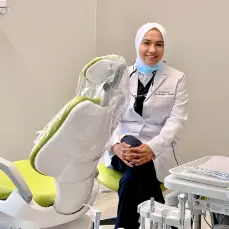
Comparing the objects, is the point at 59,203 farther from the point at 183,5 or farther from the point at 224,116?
the point at 183,5

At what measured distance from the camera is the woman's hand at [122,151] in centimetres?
230

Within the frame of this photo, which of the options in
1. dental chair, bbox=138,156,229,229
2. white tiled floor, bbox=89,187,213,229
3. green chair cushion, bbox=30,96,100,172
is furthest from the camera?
white tiled floor, bbox=89,187,213,229

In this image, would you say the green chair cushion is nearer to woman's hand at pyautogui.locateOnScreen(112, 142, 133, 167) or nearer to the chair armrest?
the chair armrest

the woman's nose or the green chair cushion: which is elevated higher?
the woman's nose

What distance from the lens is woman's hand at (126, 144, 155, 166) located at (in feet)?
7.44

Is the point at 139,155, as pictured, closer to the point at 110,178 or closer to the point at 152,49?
the point at 110,178

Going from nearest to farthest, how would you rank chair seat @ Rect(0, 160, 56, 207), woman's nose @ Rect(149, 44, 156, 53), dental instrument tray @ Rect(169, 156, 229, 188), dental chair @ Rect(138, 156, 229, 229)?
dental chair @ Rect(138, 156, 229, 229)
dental instrument tray @ Rect(169, 156, 229, 188)
chair seat @ Rect(0, 160, 56, 207)
woman's nose @ Rect(149, 44, 156, 53)

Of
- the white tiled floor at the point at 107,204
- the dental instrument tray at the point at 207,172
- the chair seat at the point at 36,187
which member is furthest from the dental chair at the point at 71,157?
the white tiled floor at the point at 107,204

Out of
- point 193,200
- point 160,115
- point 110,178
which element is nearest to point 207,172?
point 193,200

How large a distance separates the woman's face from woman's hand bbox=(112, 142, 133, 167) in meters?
0.53

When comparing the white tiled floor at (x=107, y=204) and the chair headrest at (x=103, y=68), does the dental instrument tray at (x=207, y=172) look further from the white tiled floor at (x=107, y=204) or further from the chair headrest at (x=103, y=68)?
the white tiled floor at (x=107, y=204)

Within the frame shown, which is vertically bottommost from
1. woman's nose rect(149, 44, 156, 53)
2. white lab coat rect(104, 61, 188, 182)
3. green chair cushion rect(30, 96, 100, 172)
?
white lab coat rect(104, 61, 188, 182)

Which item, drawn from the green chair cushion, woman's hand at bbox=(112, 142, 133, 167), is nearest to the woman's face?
woman's hand at bbox=(112, 142, 133, 167)

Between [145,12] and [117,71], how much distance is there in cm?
166
